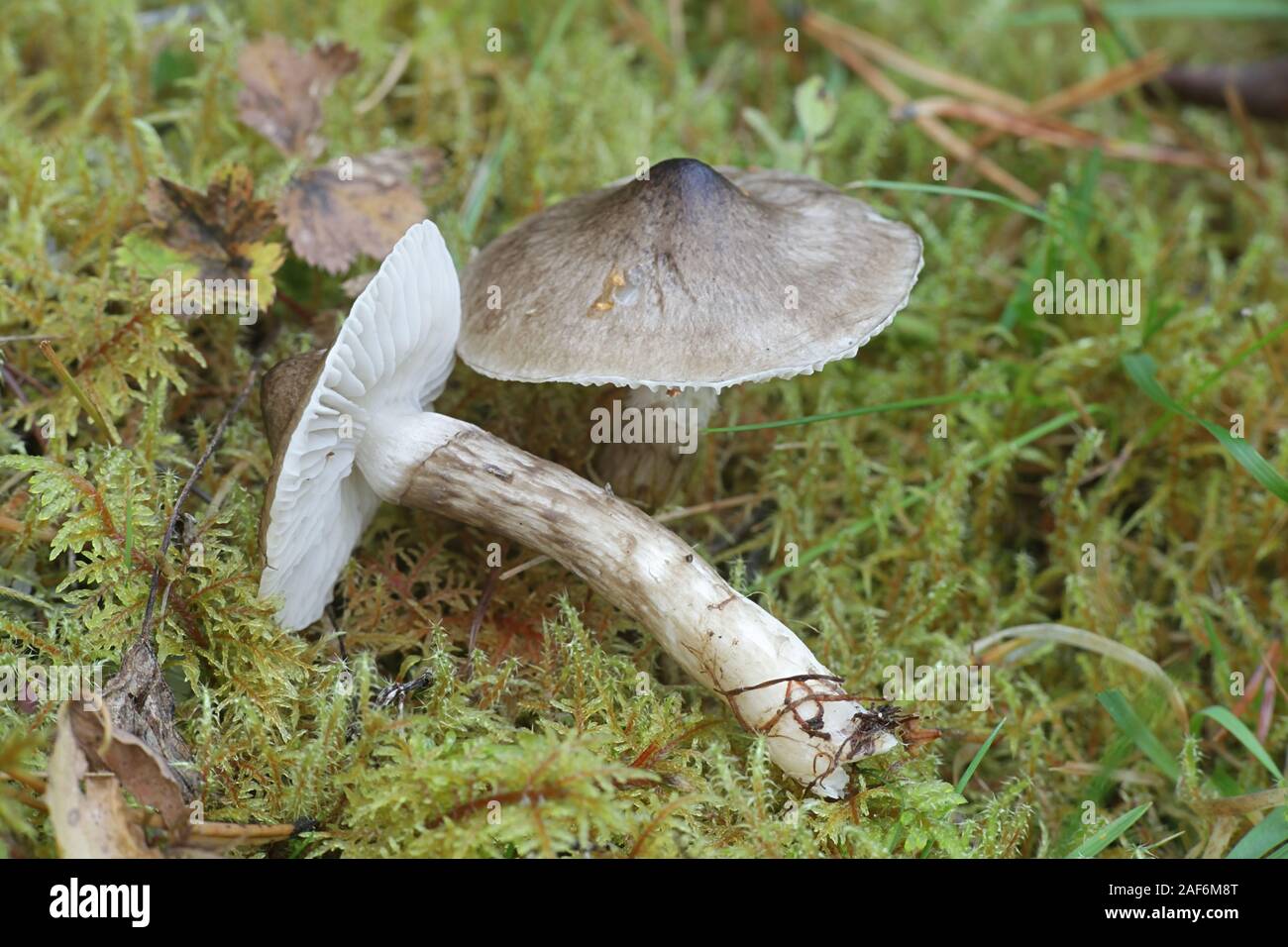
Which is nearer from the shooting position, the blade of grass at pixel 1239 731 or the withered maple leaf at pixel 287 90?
the blade of grass at pixel 1239 731

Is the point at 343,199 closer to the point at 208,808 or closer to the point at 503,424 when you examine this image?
the point at 503,424

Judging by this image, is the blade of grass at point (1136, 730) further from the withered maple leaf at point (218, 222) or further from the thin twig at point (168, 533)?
the withered maple leaf at point (218, 222)

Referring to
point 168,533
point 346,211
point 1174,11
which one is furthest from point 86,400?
point 1174,11

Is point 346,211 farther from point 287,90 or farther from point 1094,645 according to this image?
point 1094,645

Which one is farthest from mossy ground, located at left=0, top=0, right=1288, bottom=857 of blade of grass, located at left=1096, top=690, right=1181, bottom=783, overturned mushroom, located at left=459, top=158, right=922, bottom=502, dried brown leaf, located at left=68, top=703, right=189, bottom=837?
overturned mushroom, located at left=459, top=158, right=922, bottom=502

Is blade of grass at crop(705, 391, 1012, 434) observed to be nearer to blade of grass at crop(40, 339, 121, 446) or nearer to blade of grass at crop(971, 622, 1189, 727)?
blade of grass at crop(971, 622, 1189, 727)

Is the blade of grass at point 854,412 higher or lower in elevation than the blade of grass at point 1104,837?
higher

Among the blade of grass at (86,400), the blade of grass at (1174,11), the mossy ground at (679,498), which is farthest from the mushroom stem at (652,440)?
the blade of grass at (1174,11)
